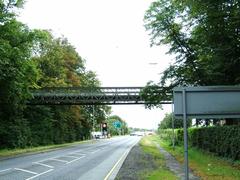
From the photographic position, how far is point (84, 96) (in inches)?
2591

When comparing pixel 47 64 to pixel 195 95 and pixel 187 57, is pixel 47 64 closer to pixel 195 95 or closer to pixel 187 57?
pixel 187 57

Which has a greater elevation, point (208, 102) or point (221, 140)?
point (208, 102)

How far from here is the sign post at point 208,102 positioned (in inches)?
357

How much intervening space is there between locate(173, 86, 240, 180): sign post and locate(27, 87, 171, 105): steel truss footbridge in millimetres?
54923

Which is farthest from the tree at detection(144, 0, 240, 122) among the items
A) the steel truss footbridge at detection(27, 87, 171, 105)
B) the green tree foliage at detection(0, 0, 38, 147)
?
the steel truss footbridge at detection(27, 87, 171, 105)

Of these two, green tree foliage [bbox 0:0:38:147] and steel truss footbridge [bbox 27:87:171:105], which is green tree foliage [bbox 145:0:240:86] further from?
steel truss footbridge [bbox 27:87:171:105]

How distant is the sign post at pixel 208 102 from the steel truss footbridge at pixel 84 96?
54.9 metres

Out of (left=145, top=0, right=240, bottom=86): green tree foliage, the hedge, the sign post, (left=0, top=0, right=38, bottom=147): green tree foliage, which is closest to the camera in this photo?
the sign post

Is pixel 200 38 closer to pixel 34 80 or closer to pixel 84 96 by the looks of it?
pixel 34 80

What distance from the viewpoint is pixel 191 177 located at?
733 inches

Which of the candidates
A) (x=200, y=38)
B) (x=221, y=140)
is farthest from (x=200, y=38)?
(x=221, y=140)

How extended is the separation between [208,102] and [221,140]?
1999 centimetres

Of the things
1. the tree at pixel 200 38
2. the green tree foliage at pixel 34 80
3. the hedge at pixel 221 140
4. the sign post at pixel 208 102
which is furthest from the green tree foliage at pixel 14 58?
the sign post at pixel 208 102

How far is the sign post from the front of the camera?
29.8ft
